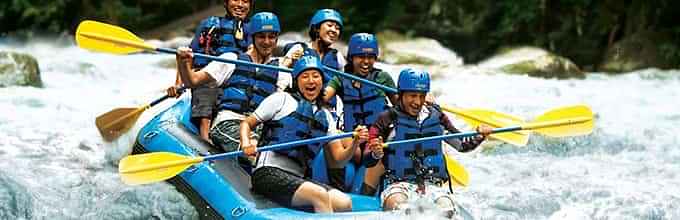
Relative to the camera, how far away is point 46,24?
13.4m

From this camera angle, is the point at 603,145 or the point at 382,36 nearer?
the point at 603,145

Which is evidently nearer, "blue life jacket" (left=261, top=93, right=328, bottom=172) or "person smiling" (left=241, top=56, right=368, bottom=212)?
"person smiling" (left=241, top=56, right=368, bottom=212)

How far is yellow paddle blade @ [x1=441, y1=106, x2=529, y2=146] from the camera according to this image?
15.9 feet

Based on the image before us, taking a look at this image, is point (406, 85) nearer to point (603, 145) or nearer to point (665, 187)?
point (665, 187)

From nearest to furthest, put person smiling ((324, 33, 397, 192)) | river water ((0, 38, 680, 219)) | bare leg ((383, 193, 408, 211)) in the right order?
bare leg ((383, 193, 408, 211)) → person smiling ((324, 33, 397, 192)) → river water ((0, 38, 680, 219))

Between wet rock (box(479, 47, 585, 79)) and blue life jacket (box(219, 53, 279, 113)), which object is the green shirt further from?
wet rock (box(479, 47, 585, 79))

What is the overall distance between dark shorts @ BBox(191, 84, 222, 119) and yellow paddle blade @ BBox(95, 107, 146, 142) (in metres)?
1.05

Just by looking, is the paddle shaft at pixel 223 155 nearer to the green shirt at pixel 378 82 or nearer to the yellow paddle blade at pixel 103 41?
the green shirt at pixel 378 82

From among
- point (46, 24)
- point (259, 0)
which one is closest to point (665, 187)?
point (259, 0)

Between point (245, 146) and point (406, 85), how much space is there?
0.73 m

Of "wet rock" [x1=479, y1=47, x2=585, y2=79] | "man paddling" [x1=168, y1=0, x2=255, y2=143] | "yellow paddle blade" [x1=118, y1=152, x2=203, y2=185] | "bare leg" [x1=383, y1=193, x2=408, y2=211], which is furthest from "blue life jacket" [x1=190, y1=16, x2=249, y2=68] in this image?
"wet rock" [x1=479, y1=47, x2=585, y2=79]

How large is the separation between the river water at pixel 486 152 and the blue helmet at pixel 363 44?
1125 mm

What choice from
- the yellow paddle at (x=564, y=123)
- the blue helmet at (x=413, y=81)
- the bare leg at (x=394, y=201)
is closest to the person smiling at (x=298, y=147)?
the bare leg at (x=394, y=201)

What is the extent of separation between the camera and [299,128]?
167 inches
